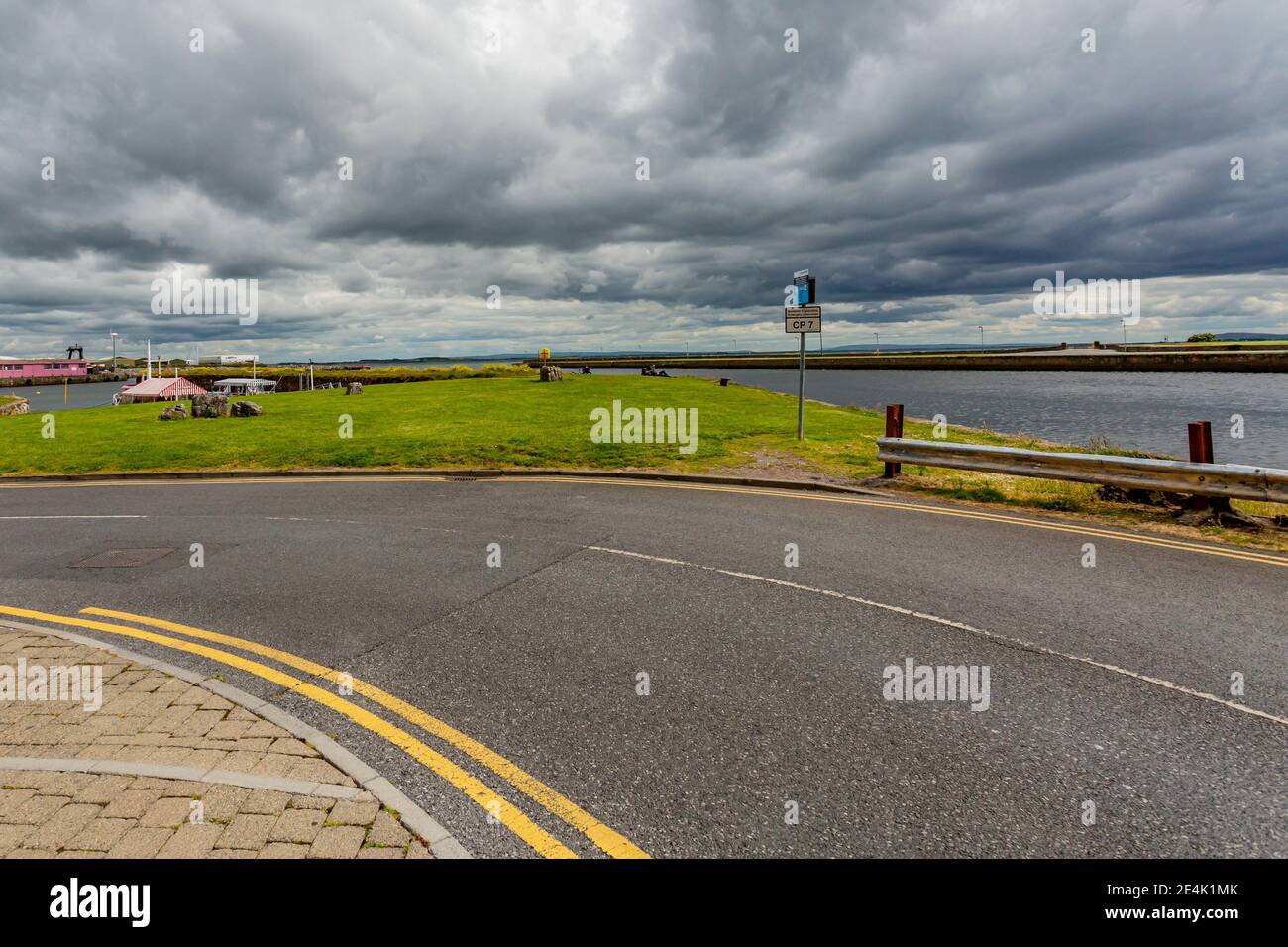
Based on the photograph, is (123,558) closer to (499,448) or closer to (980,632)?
(499,448)

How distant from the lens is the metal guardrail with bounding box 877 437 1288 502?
905 centimetres

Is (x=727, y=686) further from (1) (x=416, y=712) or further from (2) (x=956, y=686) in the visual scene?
(1) (x=416, y=712)

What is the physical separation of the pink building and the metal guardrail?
180m

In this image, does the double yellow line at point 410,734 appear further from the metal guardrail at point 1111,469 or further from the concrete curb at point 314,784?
the metal guardrail at point 1111,469

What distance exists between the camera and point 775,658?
16.9ft

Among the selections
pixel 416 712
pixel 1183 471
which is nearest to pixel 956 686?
pixel 416 712

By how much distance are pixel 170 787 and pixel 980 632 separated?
230 inches

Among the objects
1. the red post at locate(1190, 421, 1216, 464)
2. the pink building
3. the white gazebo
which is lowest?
the red post at locate(1190, 421, 1216, 464)

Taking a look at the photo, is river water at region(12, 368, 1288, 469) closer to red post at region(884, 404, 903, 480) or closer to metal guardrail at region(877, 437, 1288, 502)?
red post at region(884, 404, 903, 480)

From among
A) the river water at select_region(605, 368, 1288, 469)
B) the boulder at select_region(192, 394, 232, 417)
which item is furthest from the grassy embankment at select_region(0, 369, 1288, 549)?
the river water at select_region(605, 368, 1288, 469)

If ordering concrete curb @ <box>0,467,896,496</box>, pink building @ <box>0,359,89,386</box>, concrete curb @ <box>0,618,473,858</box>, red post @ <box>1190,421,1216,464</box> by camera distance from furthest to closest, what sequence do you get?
pink building @ <box>0,359,89,386</box>
concrete curb @ <box>0,467,896,496</box>
red post @ <box>1190,421,1216,464</box>
concrete curb @ <box>0,618,473,858</box>

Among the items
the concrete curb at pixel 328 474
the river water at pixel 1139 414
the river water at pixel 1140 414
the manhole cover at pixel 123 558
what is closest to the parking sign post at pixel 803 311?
the concrete curb at pixel 328 474

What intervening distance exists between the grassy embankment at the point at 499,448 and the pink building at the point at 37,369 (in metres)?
152

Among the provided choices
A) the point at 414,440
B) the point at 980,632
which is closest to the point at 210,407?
the point at 414,440
